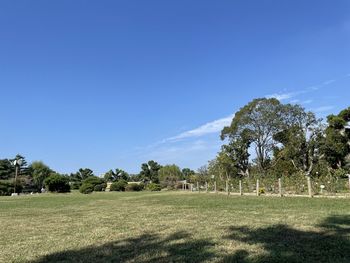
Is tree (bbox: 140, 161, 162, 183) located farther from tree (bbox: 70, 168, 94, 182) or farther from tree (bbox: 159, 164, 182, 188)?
tree (bbox: 70, 168, 94, 182)

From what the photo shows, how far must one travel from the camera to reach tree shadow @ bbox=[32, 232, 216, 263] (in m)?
5.32

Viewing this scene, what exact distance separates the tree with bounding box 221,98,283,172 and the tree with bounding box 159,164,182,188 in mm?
20452

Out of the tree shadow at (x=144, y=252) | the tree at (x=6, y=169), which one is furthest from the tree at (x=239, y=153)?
the tree at (x=6, y=169)

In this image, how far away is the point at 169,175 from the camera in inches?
2815

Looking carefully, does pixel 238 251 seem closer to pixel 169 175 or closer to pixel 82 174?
pixel 169 175

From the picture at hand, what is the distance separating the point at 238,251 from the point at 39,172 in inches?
2814

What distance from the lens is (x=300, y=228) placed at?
23.8 ft

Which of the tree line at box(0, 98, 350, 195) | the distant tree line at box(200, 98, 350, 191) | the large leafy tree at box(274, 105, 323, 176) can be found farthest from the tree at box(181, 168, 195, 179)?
the large leafy tree at box(274, 105, 323, 176)

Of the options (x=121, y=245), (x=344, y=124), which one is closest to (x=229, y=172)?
(x=344, y=124)

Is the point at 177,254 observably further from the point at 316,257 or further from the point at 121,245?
the point at 316,257

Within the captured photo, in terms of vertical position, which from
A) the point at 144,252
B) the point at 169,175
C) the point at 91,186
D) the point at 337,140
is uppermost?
the point at 337,140

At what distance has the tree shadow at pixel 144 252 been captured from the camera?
17.5 feet

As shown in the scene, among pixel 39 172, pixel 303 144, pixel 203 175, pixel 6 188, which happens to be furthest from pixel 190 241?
pixel 39 172

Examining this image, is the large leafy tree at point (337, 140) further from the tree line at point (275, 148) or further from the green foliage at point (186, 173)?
the green foliage at point (186, 173)
